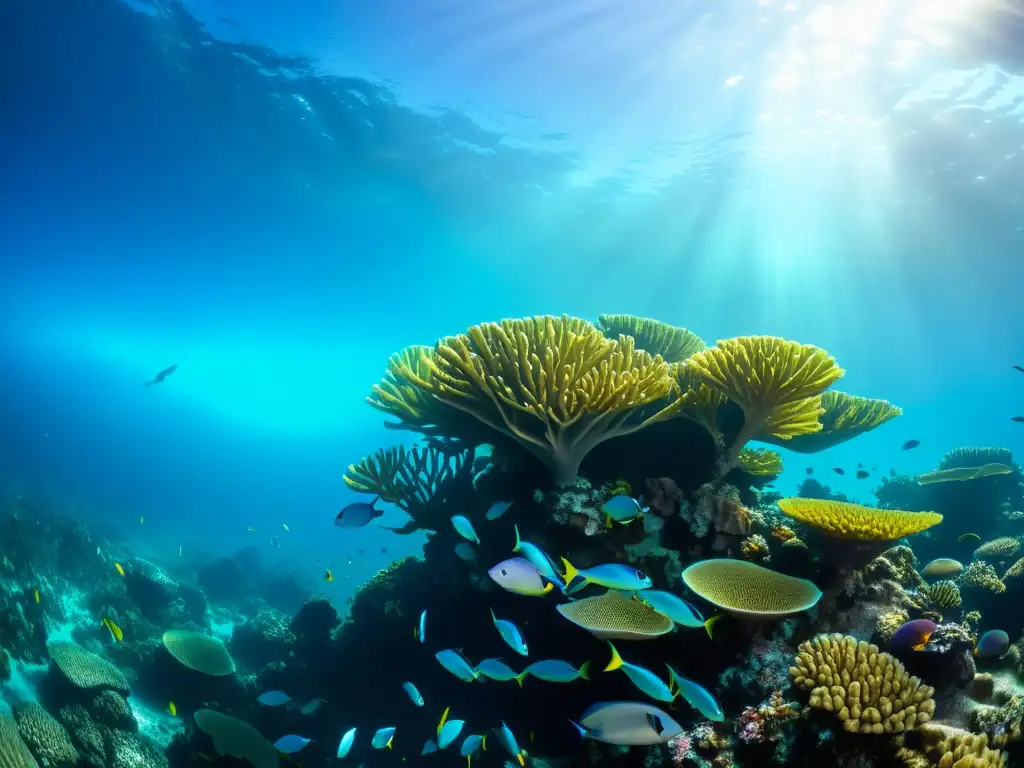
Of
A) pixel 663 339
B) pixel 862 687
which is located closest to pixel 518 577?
pixel 862 687

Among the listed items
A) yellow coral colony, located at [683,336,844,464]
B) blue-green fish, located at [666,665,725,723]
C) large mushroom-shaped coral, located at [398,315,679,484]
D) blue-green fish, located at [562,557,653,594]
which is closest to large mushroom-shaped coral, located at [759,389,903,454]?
yellow coral colony, located at [683,336,844,464]

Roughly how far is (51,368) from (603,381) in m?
141

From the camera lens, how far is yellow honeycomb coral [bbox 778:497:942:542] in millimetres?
4148

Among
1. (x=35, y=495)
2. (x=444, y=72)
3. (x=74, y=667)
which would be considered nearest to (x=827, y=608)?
(x=74, y=667)

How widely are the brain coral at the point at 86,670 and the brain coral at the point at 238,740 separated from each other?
3.04 m

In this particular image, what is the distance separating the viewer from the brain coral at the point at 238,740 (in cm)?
625

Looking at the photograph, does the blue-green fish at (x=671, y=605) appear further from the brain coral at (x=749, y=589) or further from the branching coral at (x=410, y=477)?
the branching coral at (x=410, y=477)

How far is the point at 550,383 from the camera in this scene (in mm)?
4551

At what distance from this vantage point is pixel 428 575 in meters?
6.96

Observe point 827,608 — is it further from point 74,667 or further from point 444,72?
point 444,72

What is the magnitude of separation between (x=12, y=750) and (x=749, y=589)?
7.99m

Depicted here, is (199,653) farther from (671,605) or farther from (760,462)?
(760,462)

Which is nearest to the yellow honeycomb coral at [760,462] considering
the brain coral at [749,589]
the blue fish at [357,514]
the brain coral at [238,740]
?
the brain coral at [749,589]

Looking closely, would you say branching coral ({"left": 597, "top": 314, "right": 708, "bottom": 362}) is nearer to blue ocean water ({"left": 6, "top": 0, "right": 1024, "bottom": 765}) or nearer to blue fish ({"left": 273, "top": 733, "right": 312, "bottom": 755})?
blue fish ({"left": 273, "top": 733, "right": 312, "bottom": 755})
